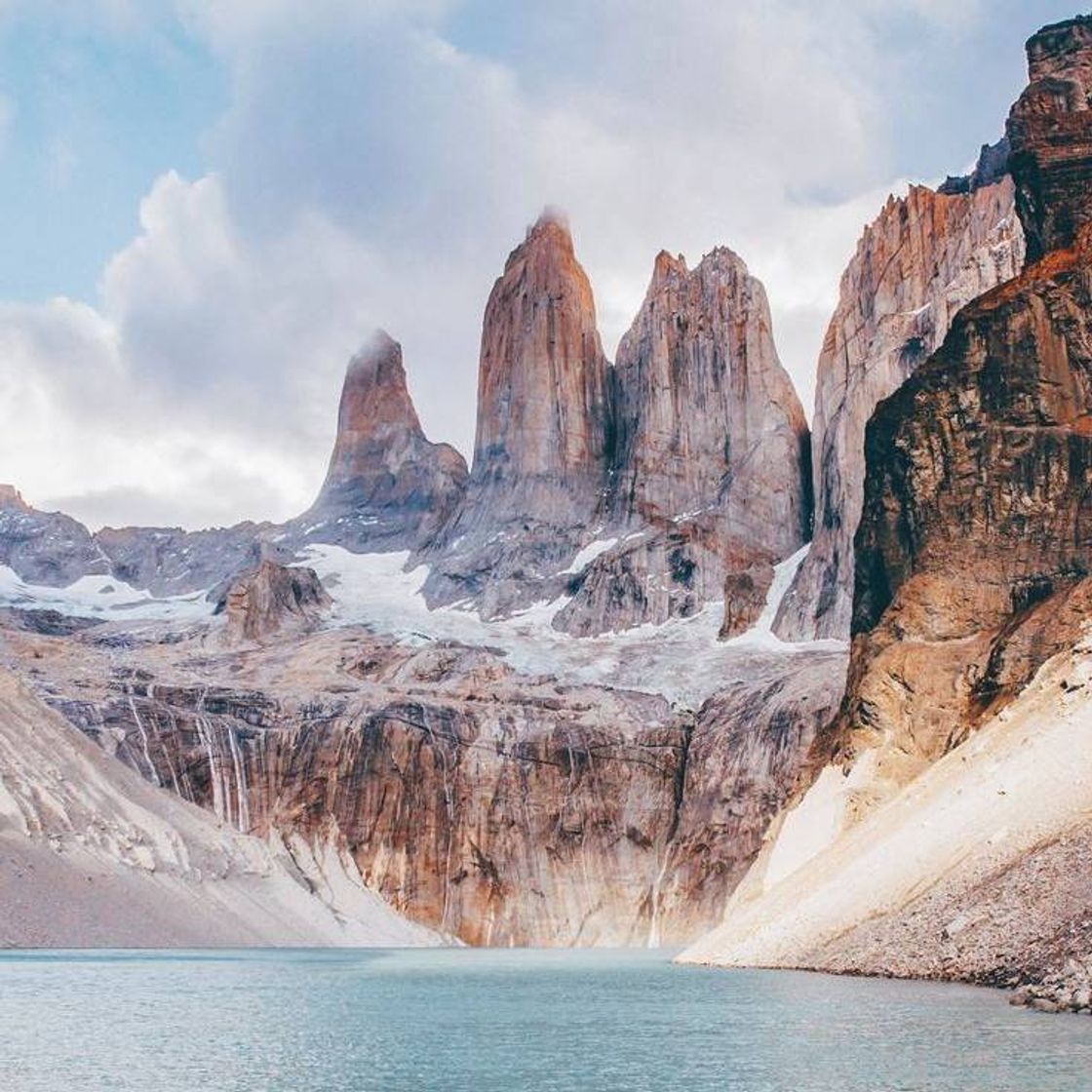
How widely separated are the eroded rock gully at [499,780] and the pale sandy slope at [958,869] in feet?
167

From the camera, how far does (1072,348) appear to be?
231ft

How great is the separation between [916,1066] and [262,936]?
2474 inches

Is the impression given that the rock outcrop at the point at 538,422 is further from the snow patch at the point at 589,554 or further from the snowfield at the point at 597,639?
the snowfield at the point at 597,639

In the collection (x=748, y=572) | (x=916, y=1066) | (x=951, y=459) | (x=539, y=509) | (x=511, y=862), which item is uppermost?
(x=539, y=509)

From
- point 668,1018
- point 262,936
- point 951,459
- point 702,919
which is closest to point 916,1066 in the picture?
point 668,1018

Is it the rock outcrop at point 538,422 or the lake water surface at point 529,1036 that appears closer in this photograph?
the lake water surface at point 529,1036

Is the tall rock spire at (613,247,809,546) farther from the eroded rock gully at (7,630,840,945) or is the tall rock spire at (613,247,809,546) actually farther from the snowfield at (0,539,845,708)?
the eroded rock gully at (7,630,840,945)

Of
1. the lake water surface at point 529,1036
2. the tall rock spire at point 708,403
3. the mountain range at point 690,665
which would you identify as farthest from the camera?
the tall rock spire at point 708,403

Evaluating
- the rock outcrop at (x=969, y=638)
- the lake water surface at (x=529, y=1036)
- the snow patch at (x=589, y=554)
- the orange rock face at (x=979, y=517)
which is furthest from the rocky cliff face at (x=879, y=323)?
the lake water surface at (x=529, y=1036)

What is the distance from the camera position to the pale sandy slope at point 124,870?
7556 centimetres

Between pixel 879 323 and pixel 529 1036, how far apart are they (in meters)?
123

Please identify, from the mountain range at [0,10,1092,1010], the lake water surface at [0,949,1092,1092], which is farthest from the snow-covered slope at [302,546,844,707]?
the lake water surface at [0,949,1092,1092]

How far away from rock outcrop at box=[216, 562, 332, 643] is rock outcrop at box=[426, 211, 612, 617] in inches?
649

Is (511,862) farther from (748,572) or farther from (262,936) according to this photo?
(748,572)
